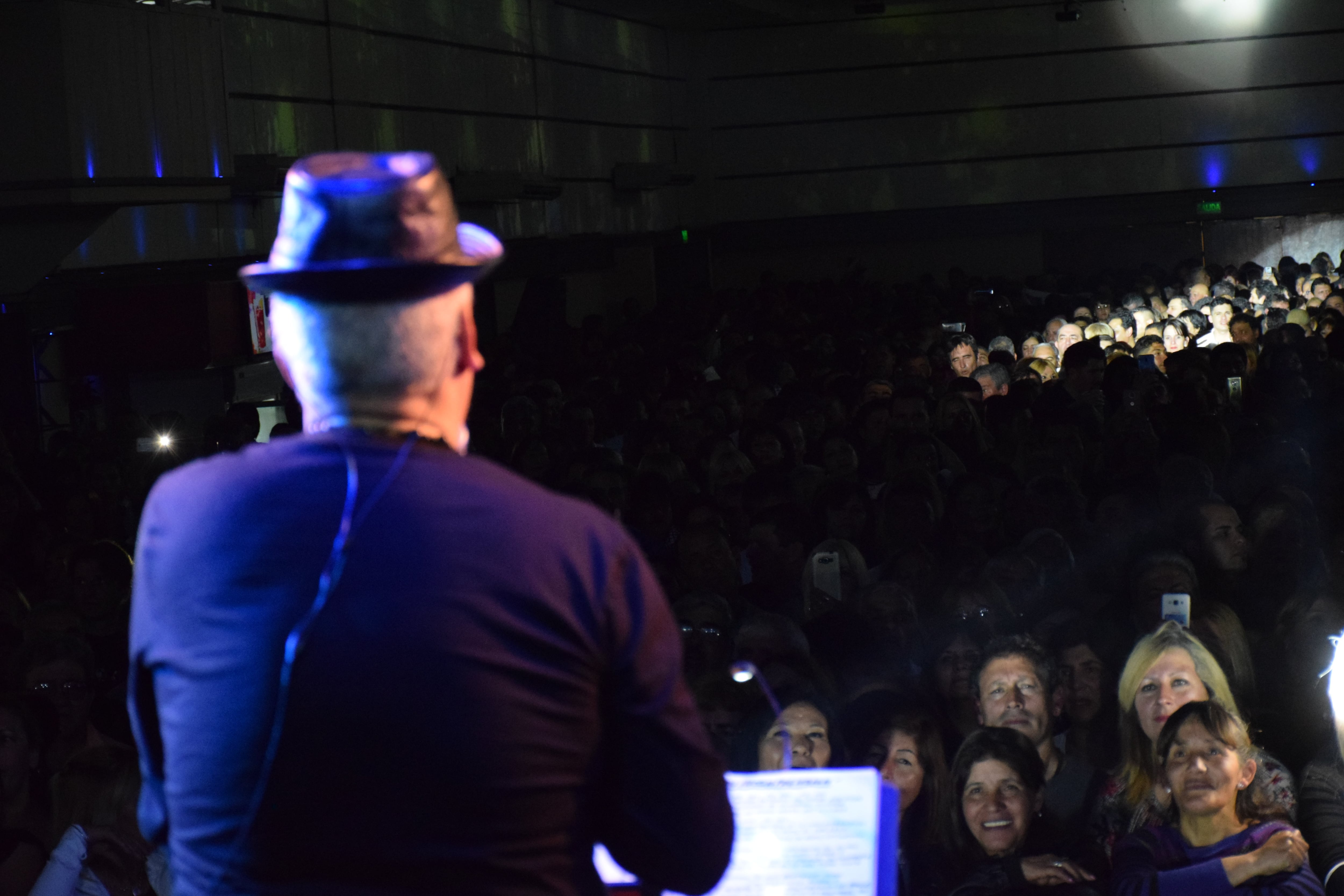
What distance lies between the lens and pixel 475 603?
164 cm

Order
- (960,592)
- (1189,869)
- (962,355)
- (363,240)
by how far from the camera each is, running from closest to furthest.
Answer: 1. (363,240)
2. (1189,869)
3. (960,592)
4. (962,355)

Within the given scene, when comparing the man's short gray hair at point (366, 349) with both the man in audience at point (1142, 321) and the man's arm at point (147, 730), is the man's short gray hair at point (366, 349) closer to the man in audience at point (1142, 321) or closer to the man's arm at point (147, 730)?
the man's arm at point (147, 730)

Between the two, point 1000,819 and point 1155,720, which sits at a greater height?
point 1155,720

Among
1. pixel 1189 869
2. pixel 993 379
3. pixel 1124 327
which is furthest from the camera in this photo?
pixel 1124 327

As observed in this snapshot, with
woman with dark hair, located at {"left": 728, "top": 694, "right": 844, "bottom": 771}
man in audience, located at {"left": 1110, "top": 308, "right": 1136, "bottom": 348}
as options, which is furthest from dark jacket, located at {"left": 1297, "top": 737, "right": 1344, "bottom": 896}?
man in audience, located at {"left": 1110, "top": 308, "right": 1136, "bottom": 348}

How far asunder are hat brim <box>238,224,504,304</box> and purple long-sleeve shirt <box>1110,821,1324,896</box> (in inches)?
127

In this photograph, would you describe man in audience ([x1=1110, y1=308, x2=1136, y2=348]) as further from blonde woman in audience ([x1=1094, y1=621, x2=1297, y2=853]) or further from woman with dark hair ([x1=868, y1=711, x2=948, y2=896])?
woman with dark hair ([x1=868, y1=711, x2=948, y2=896])

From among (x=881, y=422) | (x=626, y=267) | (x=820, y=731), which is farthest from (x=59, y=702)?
(x=626, y=267)

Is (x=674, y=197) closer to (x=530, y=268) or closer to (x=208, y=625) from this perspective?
(x=530, y=268)

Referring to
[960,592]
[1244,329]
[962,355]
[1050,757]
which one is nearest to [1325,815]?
[1050,757]

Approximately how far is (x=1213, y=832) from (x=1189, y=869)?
0.73 ft

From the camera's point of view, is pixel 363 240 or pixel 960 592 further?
pixel 960 592

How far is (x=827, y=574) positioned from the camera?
6836mm

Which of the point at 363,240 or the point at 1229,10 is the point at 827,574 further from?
the point at 1229,10
